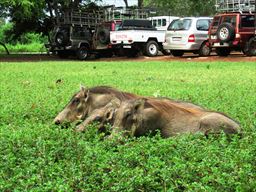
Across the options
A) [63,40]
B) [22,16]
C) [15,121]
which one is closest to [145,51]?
[63,40]

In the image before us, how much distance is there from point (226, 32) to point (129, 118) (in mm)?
18905

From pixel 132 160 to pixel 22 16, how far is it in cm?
2473

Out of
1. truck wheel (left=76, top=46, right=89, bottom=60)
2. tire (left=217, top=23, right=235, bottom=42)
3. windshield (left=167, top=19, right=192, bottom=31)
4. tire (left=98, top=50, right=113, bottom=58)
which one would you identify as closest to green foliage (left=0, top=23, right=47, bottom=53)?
tire (left=98, top=50, right=113, bottom=58)

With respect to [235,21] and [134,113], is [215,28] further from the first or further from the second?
[134,113]

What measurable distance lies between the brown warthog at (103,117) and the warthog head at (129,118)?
0.17m

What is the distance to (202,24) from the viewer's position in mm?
26672

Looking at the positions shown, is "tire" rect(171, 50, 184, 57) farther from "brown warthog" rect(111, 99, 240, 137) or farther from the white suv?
"brown warthog" rect(111, 99, 240, 137)

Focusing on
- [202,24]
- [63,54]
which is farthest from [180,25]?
[63,54]

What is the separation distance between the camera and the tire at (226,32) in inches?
924

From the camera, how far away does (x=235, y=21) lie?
24.3m

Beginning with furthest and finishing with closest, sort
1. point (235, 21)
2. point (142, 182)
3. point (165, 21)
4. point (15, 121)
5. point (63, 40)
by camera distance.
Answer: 1. point (165, 21)
2. point (63, 40)
3. point (235, 21)
4. point (15, 121)
5. point (142, 182)

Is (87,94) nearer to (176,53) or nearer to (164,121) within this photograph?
(164,121)

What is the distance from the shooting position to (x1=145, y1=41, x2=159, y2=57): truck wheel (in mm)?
27577

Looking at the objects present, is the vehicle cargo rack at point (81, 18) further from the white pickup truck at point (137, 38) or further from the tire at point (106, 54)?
the white pickup truck at point (137, 38)
